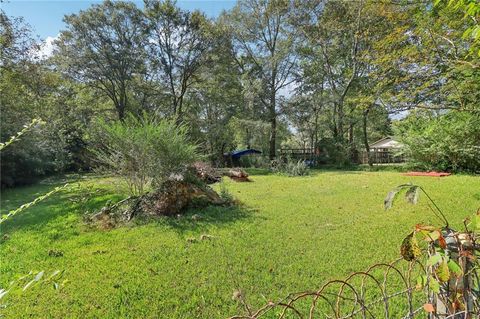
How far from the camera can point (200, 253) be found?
347 centimetres

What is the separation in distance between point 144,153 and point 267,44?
1627 centimetres

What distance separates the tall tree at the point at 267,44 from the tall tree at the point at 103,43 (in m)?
6.00

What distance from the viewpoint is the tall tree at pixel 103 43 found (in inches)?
648

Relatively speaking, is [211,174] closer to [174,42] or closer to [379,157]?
[174,42]

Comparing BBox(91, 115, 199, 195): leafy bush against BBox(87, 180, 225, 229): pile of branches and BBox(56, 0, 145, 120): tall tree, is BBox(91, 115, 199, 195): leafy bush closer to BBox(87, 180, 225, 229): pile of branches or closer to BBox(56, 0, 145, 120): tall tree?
BBox(87, 180, 225, 229): pile of branches

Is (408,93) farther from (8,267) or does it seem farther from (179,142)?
(8,267)

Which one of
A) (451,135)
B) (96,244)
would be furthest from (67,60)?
(451,135)

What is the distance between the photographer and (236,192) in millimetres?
7961

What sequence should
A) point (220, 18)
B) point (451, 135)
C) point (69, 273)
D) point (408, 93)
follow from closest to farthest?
point (69, 273) → point (408, 93) → point (451, 135) → point (220, 18)

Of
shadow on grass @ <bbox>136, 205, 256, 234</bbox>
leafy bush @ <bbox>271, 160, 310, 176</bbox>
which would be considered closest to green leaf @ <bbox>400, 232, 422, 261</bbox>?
shadow on grass @ <bbox>136, 205, 256, 234</bbox>

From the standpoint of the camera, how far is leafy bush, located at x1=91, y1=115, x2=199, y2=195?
5.39 meters

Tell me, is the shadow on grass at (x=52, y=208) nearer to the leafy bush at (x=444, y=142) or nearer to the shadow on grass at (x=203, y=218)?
the shadow on grass at (x=203, y=218)

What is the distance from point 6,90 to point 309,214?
11.9m

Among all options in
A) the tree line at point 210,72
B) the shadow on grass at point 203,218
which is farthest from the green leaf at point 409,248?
the tree line at point 210,72
